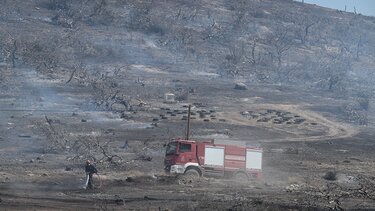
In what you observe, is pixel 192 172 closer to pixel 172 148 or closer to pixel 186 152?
pixel 186 152

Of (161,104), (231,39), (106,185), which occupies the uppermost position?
(231,39)

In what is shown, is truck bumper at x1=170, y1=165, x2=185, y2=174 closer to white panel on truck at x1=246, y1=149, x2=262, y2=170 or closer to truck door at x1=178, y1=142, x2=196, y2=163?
truck door at x1=178, y1=142, x2=196, y2=163

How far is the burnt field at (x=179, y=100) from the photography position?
94.7 ft

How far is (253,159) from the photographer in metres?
35.6

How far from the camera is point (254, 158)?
117ft

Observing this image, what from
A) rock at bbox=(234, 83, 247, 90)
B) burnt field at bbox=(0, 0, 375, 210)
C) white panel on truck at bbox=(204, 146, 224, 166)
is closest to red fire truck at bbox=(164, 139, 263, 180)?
white panel on truck at bbox=(204, 146, 224, 166)

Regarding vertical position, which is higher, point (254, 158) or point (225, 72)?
point (225, 72)

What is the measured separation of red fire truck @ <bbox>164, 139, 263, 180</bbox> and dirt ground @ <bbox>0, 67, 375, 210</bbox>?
0.85 meters

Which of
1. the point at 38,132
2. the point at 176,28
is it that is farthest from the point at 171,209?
the point at 176,28

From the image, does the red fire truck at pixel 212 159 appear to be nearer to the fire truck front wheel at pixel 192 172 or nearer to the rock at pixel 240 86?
the fire truck front wheel at pixel 192 172

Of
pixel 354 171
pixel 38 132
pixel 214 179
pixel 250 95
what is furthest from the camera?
pixel 250 95

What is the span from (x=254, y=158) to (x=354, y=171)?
7.57 m

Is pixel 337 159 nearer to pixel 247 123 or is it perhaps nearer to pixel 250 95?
pixel 247 123

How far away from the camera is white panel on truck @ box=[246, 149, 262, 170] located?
35531 mm
